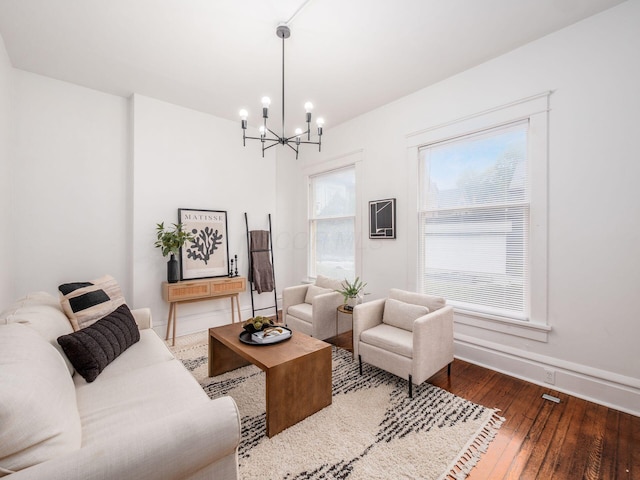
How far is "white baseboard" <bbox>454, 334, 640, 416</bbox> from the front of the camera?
215 cm

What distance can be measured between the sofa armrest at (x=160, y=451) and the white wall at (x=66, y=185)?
3.19 metres

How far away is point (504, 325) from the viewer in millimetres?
2748

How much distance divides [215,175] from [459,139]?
10.8 ft

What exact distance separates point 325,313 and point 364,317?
0.70 meters

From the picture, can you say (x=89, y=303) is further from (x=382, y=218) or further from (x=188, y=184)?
(x=382, y=218)

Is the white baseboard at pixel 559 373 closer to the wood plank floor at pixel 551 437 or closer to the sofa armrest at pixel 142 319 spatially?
the wood plank floor at pixel 551 437

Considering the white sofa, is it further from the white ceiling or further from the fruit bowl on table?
the white ceiling

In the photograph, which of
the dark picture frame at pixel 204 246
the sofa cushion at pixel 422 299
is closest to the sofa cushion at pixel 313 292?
the sofa cushion at pixel 422 299

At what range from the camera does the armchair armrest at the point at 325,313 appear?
330cm

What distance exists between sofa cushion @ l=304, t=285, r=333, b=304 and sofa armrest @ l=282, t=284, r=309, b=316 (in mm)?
66

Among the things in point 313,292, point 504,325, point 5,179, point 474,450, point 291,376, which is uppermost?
point 5,179

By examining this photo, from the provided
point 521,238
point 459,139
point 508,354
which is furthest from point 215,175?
point 508,354

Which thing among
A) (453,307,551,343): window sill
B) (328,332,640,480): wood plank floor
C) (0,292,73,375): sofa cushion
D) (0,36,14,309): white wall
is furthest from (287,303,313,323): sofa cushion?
(0,36,14,309): white wall

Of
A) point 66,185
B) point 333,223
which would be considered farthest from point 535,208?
point 66,185
